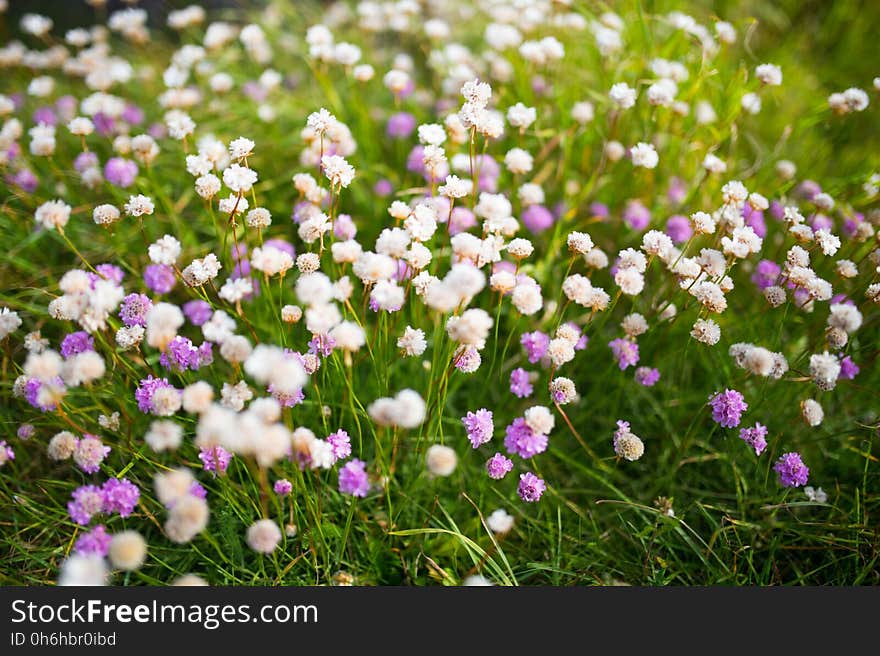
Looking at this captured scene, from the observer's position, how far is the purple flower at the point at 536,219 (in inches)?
98.3

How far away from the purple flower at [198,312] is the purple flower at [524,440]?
3.52 ft

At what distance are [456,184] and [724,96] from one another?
137 centimetres

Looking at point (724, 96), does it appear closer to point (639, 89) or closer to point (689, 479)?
point (639, 89)

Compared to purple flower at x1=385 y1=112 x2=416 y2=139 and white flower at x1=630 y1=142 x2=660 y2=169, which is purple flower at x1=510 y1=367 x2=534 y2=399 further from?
purple flower at x1=385 y1=112 x2=416 y2=139

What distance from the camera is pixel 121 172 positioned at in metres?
2.44

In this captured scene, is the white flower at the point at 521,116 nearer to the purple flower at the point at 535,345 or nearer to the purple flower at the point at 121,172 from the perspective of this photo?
the purple flower at the point at 535,345

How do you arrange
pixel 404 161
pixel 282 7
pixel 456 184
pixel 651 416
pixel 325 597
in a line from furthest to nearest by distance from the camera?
pixel 282 7 < pixel 404 161 < pixel 651 416 < pixel 456 184 < pixel 325 597

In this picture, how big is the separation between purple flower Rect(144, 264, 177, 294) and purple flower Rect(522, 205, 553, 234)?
1335mm

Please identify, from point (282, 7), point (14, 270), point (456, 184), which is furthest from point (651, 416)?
point (282, 7)

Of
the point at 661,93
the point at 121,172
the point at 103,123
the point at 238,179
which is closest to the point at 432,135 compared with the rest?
the point at 238,179

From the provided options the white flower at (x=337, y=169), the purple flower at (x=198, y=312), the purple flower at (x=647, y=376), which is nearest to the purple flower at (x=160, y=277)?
the purple flower at (x=198, y=312)

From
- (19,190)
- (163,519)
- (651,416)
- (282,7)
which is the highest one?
(282,7)

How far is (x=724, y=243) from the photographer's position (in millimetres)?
1803

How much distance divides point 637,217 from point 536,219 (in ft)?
1.35
